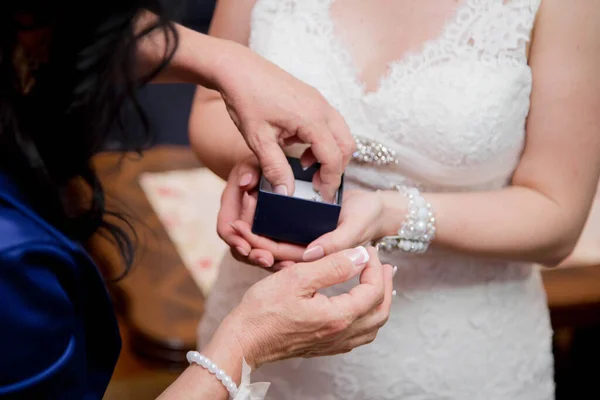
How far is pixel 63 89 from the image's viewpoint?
955 millimetres

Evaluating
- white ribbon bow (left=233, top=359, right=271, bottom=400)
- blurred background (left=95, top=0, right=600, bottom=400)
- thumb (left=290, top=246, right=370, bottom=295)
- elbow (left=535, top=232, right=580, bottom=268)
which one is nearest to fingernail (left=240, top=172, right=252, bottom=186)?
thumb (left=290, top=246, right=370, bottom=295)

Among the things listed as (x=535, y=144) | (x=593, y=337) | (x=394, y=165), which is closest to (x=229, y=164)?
(x=394, y=165)

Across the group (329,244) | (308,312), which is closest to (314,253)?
(329,244)

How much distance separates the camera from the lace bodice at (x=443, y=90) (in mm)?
1250

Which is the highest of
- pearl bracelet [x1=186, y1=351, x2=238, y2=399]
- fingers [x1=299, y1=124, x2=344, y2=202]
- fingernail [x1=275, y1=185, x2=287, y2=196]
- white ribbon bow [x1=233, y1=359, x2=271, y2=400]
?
fingers [x1=299, y1=124, x2=344, y2=202]

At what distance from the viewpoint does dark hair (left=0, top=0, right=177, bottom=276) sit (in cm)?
88

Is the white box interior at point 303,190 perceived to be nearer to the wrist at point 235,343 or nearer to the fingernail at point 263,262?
the fingernail at point 263,262

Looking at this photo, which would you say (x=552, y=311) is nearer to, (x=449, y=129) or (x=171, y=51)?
(x=449, y=129)

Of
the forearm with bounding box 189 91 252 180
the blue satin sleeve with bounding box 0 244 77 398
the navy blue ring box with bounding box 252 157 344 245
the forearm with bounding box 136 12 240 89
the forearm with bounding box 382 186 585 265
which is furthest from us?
the forearm with bounding box 189 91 252 180

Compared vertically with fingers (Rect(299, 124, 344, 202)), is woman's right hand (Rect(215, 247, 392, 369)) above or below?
below

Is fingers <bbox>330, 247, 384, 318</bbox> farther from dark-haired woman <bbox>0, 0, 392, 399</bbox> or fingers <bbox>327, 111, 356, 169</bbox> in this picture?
fingers <bbox>327, 111, 356, 169</bbox>

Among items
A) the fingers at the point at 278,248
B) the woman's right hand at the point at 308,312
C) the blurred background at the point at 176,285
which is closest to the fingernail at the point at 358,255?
the woman's right hand at the point at 308,312

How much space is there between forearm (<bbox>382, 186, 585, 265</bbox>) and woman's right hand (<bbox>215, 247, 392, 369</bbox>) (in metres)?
0.21

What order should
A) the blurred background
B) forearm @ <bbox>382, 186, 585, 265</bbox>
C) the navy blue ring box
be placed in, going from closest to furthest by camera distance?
the navy blue ring box, forearm @ <bbox>382, 186, 585, 265</bbox>, the blurred background
